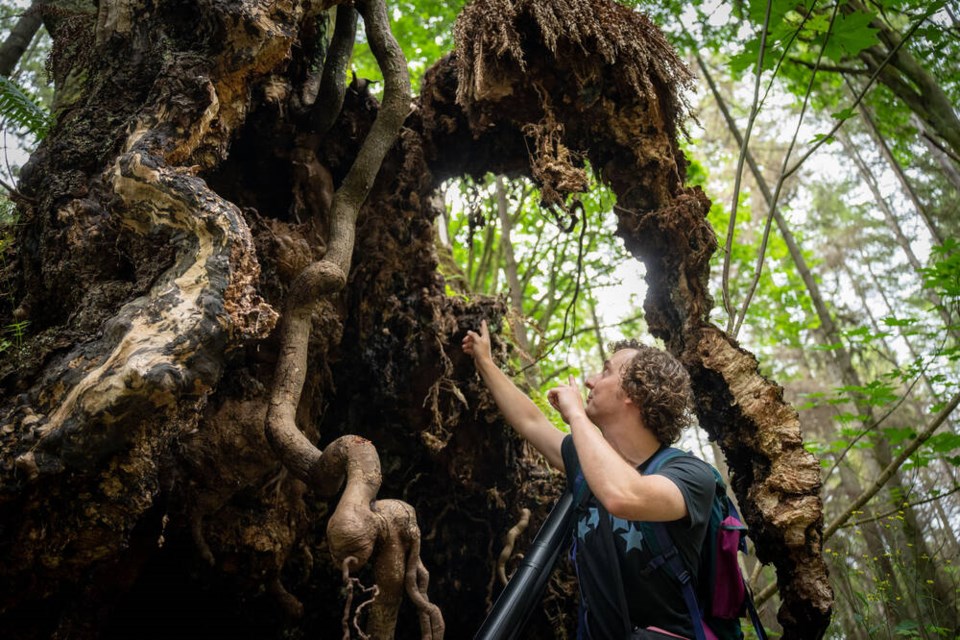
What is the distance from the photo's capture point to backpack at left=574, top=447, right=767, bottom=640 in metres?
2.14

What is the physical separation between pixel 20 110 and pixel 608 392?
3.00 m

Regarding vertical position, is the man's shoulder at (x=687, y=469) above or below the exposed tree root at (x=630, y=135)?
below

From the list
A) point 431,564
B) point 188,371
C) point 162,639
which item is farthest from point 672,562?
point 162,639

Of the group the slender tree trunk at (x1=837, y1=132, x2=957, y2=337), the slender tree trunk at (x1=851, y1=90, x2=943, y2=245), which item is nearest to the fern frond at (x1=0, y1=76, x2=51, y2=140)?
the slender tree trunk at (x1=851, y1=90, x2=943, y2=245)

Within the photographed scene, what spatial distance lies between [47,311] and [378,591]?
169 centimetres

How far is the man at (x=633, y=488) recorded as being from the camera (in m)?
2.07

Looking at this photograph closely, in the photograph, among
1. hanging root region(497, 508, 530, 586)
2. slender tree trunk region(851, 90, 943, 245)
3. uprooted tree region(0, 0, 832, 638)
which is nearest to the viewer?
uprooted tree region(0, 0, 832, 638)

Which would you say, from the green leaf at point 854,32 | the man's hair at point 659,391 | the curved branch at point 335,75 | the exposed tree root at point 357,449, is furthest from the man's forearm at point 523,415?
the green leaf at point 854,32

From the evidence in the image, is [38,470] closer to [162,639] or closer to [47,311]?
[47,311]

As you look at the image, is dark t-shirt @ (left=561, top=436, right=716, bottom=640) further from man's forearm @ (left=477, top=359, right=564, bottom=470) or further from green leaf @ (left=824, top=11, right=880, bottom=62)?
green leaf @ (left=824, top=11, right=880, bottom=62)

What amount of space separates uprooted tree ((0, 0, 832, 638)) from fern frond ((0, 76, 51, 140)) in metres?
0.11

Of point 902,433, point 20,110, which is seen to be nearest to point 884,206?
point 902,433

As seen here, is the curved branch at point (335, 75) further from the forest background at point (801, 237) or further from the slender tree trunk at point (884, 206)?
the slender tree trunk at point (884, 206)

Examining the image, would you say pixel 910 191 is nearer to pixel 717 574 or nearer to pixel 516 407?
pixel 516 407
